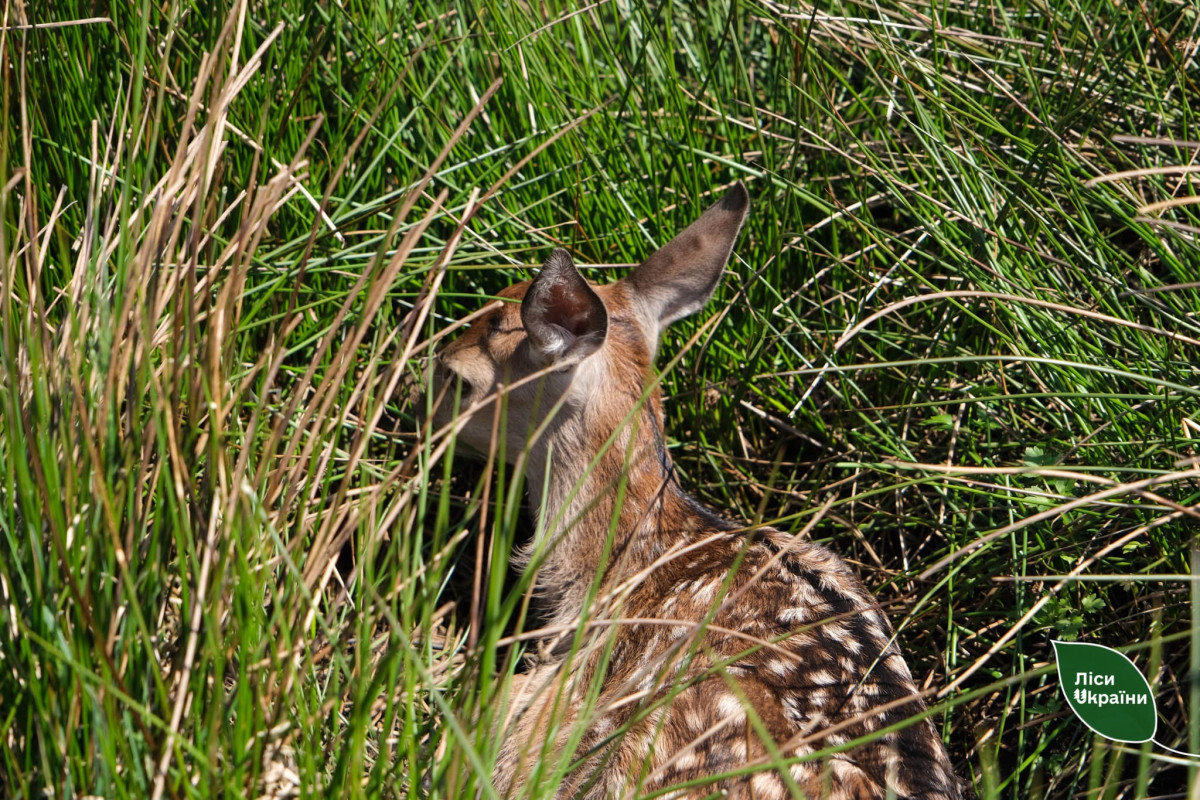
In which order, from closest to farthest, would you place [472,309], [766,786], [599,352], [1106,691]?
[766,786]
[1106,691]
[599,352]
[472,309]

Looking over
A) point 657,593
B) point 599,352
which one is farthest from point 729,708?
point 599,352

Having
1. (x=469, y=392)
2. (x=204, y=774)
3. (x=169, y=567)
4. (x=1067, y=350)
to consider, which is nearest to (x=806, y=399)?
(x=1067, y=350)

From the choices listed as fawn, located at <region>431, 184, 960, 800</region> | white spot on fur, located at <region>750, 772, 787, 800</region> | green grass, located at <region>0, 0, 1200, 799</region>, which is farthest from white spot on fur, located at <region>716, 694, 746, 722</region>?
green grass, located at <region>0, 0, 1200, 799</region>

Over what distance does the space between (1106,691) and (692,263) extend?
4.92 ft

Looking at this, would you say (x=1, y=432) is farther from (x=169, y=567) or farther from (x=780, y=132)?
(x=780, y=132)

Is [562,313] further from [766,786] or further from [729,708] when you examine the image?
[766,786]

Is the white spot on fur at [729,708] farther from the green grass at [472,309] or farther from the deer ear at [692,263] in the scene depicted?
the deer ear at [692,263]

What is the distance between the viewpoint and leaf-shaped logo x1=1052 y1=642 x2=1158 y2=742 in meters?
2.53

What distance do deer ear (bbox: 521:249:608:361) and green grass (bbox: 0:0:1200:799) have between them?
0.31 m

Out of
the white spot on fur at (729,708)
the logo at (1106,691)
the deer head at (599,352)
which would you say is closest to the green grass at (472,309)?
the logo at (1106,691)

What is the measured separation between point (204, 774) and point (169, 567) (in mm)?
526

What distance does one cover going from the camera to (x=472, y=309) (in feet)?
12.0

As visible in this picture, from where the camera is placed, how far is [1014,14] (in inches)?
157

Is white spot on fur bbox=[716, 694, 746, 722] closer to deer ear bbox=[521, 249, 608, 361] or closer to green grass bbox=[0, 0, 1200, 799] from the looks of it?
green grass bbox=[0, 0, 1200, 799]
